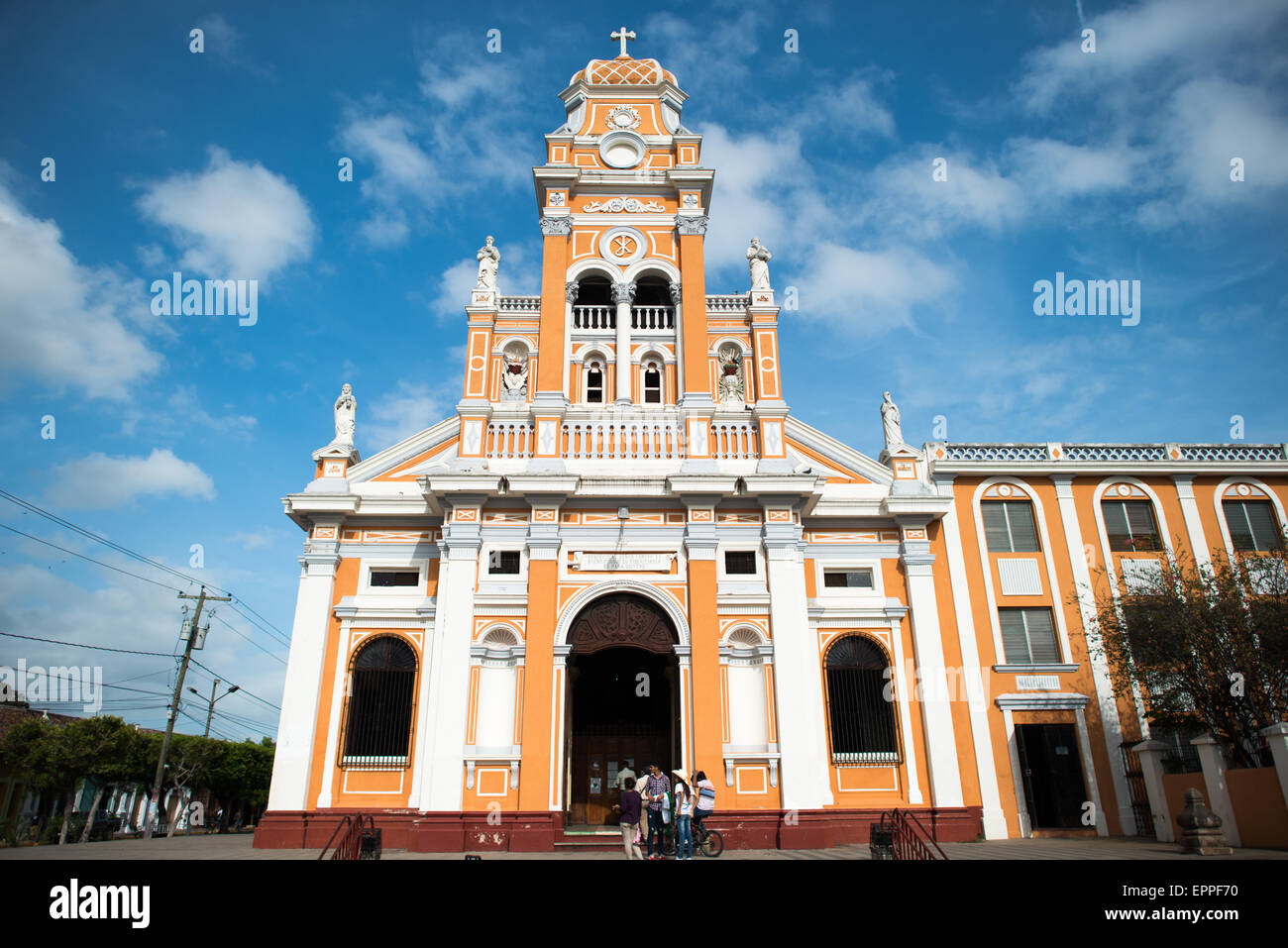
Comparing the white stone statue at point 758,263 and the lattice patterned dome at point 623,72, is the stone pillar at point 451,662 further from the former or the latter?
the lattice patterned dome at point 623,72

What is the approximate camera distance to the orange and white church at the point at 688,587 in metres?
17.8

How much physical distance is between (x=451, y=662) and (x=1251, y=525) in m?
22.2

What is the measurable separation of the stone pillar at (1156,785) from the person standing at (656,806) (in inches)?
458

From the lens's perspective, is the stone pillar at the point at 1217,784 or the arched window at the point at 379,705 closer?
the stone pillar at the point at 1217,784

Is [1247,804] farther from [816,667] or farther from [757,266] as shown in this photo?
[757,266]

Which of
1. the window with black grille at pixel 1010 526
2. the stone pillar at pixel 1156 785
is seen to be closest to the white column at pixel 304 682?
the window with black grille at pixel 1010 526

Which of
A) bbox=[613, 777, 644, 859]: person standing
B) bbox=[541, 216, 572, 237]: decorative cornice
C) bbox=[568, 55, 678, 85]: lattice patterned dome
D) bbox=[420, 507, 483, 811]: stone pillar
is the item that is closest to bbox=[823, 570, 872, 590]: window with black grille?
bbox=[613, 777, 644, 859]: person standing

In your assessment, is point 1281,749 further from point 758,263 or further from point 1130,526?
point 758,263

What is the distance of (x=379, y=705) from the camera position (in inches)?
747

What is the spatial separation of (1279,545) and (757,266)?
16.2 metres

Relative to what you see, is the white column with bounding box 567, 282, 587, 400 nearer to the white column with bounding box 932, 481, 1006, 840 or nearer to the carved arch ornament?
the carved arch ornament


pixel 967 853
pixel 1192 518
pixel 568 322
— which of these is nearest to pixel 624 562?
pixel 568 322

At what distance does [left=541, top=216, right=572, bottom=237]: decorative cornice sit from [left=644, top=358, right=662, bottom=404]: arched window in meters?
4.41
